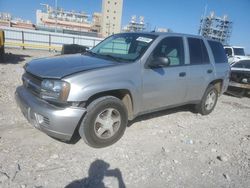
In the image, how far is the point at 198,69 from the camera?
5.14m

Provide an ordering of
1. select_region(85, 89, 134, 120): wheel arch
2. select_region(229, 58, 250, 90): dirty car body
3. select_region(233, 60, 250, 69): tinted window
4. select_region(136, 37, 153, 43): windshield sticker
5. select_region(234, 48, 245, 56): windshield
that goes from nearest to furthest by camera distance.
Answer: select_region(85, 89, 134, 120): wheel arch → select_region(136, 37, 153, 43): windshield sticker → select_region(229, 58, 250, 90): dirty car body → select_region(233, 60, 250, 69): tinted window → select_region(234, 48, 245, 56): windshield

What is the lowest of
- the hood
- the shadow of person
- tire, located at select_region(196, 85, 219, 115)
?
the shadow of person

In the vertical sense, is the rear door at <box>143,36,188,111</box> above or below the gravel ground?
above

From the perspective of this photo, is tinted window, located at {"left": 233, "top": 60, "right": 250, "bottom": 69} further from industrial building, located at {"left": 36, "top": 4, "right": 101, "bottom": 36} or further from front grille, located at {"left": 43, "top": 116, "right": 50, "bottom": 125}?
industrial building, located at {"left": 36, "top": 4, "right": 101, "bottom": 36}

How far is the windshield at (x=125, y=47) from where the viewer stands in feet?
13.7

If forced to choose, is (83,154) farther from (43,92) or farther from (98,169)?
(43,92)

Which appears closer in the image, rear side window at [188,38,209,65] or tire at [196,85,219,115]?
rear side window at [188,38,209,65]

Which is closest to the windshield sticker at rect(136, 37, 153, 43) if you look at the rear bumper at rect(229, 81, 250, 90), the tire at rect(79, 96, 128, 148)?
the tire at rect(79, 96, 128, 148)

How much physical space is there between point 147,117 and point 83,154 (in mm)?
2171

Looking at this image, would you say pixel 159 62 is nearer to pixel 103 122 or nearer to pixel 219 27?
pixel 103 122

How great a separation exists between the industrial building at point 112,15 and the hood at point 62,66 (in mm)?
82300

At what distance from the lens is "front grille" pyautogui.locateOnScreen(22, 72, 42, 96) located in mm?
3495

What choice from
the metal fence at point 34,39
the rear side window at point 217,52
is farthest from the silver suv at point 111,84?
the metal fence at point 34,39

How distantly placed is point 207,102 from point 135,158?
10.0 feet
